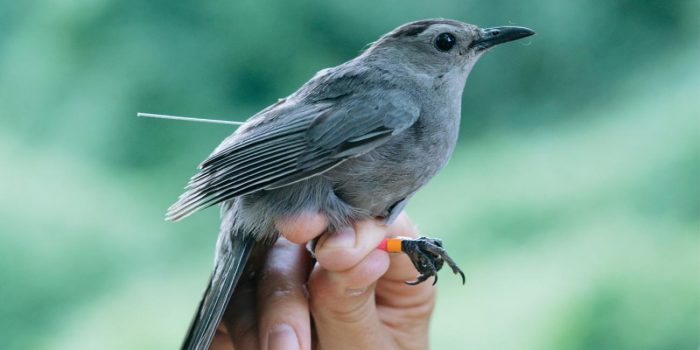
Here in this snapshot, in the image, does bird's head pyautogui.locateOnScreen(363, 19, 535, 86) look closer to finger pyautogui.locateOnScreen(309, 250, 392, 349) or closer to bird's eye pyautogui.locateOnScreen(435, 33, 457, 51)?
bird's eye pyautogui.locateOnScreen(435, 33, 457, 51)

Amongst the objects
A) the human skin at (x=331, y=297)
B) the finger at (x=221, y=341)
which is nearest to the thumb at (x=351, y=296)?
the human skin at (x=331, y=297)

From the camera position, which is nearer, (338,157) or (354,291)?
(338,157)

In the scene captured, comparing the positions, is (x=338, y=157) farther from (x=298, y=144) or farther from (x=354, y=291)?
(x=354, y=291)

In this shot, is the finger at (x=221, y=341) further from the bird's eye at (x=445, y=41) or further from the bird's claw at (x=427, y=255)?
the bird's eye at (x=445, y=41)

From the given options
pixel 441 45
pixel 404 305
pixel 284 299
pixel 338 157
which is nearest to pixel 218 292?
pixel 284 299

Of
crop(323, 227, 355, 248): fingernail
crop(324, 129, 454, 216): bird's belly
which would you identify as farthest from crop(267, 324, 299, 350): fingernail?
crop(324, 129, 454, 216): bird's belly

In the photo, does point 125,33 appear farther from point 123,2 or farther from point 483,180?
point 483,180

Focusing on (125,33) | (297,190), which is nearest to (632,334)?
(297,190)
